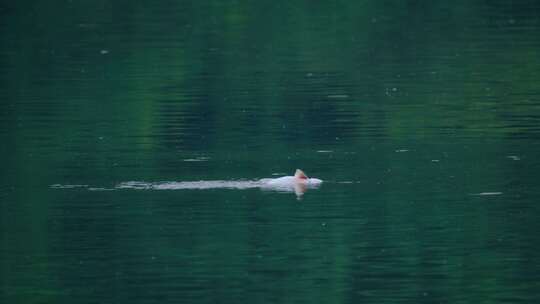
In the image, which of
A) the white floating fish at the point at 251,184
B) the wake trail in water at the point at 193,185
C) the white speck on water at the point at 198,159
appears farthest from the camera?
the white speck on water at the point at 198,159

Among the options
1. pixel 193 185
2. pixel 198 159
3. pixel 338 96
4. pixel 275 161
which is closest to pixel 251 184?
pixel 193 185

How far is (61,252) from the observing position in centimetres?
1556

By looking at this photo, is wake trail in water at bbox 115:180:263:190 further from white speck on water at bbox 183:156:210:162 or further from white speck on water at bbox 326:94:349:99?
white speck on water at bbox 326:94:349:99

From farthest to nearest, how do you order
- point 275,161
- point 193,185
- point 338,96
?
point 338,96 < point 275,161 < point 193,185

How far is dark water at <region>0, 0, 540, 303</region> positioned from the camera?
47.5ft

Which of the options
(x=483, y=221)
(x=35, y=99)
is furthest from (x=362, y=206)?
(x=35, y=99)

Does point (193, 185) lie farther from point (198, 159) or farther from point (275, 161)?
point (275, 161)

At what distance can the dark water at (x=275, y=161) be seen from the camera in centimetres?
1448

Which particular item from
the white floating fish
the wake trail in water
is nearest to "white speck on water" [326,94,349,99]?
A: the white floating fish

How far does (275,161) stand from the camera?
1992cm

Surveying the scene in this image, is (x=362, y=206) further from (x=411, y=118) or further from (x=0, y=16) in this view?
→ (x=0, y=16)

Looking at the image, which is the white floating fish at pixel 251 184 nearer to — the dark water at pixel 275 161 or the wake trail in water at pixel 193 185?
the wake trail in water at pixel 193 185

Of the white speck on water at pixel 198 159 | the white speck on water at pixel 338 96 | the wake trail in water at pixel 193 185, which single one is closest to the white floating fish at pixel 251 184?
the wake trail in water at pixel 193 185

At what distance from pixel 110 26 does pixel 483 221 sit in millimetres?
22300
